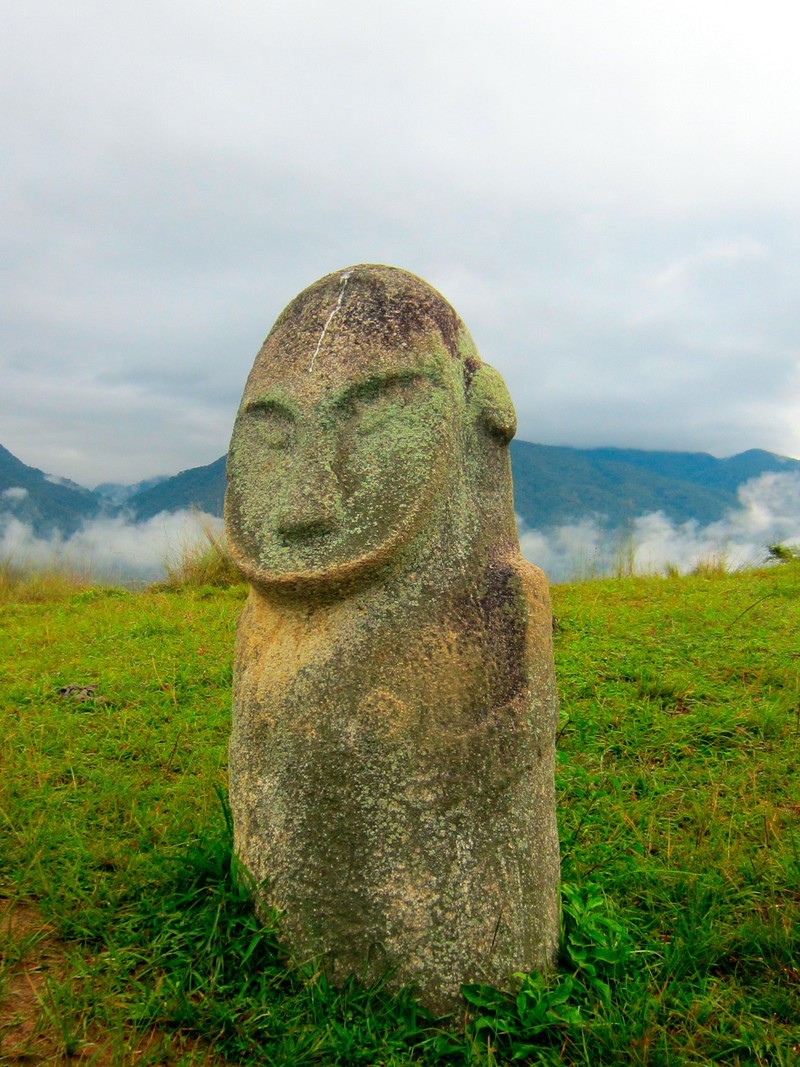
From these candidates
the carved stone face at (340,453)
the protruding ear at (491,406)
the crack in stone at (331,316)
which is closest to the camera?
the carved stone face at (340,453)

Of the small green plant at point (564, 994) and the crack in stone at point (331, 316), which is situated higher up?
the crack in stone at point (331, 316)

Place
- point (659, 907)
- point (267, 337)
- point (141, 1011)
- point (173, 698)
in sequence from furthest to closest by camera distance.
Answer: point (173, 698)
point (659, 907)
point (267, 337)
point (141, 1011)

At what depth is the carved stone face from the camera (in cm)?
229

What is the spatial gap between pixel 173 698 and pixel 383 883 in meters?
2.95

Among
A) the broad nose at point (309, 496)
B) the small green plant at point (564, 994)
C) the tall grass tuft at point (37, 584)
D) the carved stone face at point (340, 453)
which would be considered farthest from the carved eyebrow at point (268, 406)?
the tall grass tuft at point (37, 584)

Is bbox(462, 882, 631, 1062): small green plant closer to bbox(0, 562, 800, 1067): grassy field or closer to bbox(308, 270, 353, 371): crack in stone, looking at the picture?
bbox(0, 562, 800, 1067): grassy field

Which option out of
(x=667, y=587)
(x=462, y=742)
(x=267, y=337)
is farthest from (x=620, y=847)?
(x=667, y=587)

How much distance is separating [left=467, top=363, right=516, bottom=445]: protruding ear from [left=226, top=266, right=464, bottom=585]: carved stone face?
7 centimetres

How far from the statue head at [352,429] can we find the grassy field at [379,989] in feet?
3.28

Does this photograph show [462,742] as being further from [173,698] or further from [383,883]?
[173,698]

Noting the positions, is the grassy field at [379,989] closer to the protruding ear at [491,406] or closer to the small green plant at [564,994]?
the small green plant at [564,994]

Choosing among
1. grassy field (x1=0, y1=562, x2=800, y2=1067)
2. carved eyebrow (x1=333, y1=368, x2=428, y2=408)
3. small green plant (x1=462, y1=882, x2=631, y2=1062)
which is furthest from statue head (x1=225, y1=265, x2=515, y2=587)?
small green plant (x1=462, y1=882, x2=631, y2=1062)

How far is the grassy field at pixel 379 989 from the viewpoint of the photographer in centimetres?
218

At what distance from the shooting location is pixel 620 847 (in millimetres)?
3309
